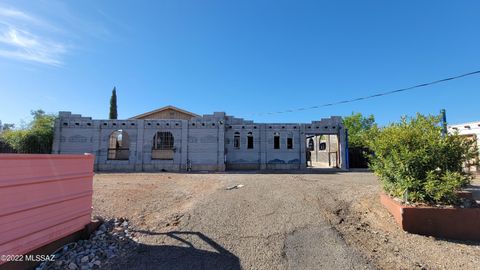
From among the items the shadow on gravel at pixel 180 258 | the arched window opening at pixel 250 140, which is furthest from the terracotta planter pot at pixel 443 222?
the arched window opening at pixel 250 140

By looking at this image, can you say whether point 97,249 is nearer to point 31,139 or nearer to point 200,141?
point 200,141

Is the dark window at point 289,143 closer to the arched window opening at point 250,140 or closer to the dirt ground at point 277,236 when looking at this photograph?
the arched window opening at point 250,140

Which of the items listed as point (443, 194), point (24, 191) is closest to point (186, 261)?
point (24, 191)

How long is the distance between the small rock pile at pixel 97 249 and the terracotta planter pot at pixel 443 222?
550 centimetres

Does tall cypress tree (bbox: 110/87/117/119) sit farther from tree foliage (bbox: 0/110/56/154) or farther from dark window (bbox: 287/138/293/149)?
dark window (bbox: 287/138/293/149)

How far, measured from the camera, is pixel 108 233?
17.4ft

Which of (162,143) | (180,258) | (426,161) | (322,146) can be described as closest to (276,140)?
(162,143)

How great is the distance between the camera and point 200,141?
66.5 feet

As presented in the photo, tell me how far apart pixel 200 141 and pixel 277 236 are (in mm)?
15646

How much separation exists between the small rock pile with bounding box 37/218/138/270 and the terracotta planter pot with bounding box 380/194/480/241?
5.50 meters

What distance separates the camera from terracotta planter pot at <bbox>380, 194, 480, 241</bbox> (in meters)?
5.27

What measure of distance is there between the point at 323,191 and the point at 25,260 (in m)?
7.75

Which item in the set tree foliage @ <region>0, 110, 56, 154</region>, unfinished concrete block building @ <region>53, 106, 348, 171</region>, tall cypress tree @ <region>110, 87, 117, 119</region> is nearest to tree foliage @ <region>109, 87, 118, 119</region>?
tall cypress tree @ <region>110, 87, 117, 119</region>

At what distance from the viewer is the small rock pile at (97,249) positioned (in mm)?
4086
